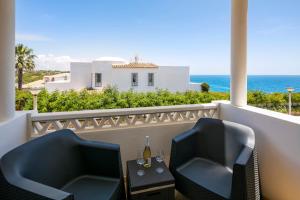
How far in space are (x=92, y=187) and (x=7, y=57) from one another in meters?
1.41

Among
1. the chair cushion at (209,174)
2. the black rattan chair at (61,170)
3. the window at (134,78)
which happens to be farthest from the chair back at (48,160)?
the window at (134,78)

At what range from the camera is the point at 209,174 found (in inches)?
79.9

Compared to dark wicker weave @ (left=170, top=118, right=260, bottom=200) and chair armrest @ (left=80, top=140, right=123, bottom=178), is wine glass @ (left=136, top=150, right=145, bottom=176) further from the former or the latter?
dark wicker weave @ (left=170, top=118, right=260, bottom=200)

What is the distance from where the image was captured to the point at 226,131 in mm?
2238

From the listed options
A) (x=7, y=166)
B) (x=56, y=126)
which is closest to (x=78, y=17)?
(x=56, y=126)

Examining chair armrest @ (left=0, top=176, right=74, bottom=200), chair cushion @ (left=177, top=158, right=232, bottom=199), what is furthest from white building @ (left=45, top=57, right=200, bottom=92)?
chair armrest @ (left=0, top=176, right=74, bottom=200)

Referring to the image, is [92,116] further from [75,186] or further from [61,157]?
[75,186]

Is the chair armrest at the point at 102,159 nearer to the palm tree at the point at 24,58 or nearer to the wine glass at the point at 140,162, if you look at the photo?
the wine glass at the point at 140,162

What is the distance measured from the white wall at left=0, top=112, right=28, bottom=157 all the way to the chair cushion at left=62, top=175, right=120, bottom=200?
24.9 inches

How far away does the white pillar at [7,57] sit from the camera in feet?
5.87

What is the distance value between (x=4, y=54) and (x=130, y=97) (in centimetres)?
369

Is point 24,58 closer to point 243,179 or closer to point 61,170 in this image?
point 61,170

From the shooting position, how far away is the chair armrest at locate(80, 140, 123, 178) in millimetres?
1885

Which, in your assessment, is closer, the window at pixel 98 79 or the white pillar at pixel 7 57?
the white pillar at pixel 7 57
